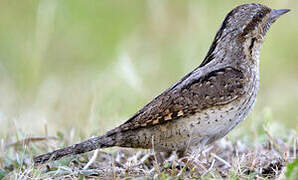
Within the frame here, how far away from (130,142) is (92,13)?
6.66 meters

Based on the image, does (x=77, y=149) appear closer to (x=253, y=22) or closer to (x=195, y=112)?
(x=195, y=112)

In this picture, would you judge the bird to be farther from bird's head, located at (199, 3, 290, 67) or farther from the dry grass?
the dry grass

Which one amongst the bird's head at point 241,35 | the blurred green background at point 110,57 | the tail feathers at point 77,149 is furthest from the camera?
the blurred green background at point 110,57

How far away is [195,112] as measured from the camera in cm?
440

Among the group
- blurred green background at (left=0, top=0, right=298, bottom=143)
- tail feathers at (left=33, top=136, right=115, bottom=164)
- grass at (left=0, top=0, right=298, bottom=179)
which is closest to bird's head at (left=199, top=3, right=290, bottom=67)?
grass at (left=0, top=0, right=298, bottom=179)

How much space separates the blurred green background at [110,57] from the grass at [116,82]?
22 millimetres

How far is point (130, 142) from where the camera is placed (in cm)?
455

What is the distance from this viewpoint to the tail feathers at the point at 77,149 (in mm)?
4234

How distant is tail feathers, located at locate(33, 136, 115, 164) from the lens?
4.23 meters

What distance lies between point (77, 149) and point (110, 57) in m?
5.87

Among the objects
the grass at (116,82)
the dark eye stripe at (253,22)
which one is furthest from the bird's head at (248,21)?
the grass at (116,82)

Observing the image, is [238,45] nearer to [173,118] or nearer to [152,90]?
[173,118]

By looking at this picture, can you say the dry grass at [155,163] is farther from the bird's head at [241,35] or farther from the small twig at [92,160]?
the bird's head at [241,35]

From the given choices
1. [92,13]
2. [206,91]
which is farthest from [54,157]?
[92,13]
